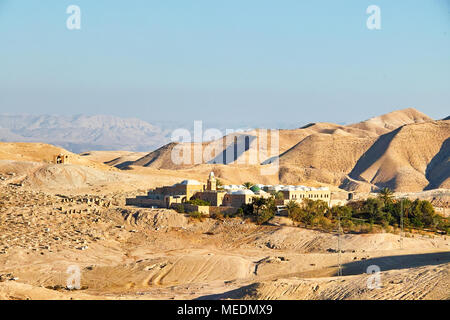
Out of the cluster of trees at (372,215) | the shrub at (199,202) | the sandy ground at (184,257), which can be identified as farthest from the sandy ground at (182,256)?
the shrub at (199,202)

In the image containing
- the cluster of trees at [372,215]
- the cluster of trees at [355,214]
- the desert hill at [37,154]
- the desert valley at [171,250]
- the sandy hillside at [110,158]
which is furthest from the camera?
the sandy hillside at [110,158]

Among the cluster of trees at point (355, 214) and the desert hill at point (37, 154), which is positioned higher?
the desert hill at point (37, 154)

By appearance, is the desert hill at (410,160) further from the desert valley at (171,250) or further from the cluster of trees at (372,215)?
the cluster of trees at (372,215)

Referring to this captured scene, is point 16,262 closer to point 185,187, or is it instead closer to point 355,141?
point 185,187

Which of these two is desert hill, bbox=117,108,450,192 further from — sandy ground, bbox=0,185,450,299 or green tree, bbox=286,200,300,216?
sandy ground, bbox=0,185,450,299

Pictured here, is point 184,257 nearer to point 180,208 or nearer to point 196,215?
point 196,215

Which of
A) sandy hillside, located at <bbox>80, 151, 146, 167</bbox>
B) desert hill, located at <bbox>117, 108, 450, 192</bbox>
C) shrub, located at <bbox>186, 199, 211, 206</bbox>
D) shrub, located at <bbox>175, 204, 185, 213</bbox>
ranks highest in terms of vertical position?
shrub, located at <bbox>186, 199, 211, 206</bbox>

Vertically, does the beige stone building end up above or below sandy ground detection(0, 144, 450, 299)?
above

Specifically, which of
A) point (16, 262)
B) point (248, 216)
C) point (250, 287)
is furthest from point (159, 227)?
point (250, 287)

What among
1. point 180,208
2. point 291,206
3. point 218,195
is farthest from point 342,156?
point 180,208

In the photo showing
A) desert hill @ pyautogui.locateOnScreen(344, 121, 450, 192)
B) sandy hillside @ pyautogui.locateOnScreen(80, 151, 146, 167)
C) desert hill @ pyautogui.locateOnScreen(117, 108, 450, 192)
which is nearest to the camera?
desert hill @ pyautogui.locateOnScreen(344, 121, 450, 192)

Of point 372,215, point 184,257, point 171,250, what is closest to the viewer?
point 184,257

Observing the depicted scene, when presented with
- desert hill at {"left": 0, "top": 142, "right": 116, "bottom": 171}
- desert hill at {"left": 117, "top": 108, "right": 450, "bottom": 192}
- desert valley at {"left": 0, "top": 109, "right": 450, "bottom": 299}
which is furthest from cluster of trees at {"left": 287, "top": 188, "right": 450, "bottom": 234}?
desert hill at {"left": 0, "top": 142, "right": 116, "bottom": 171}

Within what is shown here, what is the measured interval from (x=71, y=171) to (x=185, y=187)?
1877 centimetres
